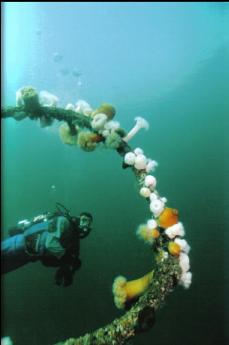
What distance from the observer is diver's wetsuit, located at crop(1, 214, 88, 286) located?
3855 millimetres

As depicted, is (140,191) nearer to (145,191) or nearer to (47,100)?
(145,191)

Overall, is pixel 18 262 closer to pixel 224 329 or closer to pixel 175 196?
pixel 224 329

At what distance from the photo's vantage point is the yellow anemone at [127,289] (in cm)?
359

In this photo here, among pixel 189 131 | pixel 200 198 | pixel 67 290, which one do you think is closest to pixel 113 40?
pixel 189 131

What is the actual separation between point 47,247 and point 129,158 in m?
1.28

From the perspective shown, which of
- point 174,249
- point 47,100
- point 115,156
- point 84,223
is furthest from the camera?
point 115,156

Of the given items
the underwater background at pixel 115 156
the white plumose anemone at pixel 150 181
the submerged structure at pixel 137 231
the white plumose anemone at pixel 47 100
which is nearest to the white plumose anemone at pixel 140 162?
the submerged structure at pixel 137 231

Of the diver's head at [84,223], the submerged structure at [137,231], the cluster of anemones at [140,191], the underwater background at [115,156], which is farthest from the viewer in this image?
the underwater background at [115,156]

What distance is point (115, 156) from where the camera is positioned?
57.6 ft

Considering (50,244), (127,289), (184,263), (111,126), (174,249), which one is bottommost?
(127,289)

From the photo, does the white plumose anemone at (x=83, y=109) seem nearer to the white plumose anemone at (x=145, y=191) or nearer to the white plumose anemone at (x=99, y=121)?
the white plumose anemone at (x=99, y=121)

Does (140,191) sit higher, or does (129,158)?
(129,158)

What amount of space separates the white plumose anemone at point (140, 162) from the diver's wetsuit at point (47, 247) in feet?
3.50

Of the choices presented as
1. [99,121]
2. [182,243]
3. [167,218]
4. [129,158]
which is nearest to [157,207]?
[167,218]
